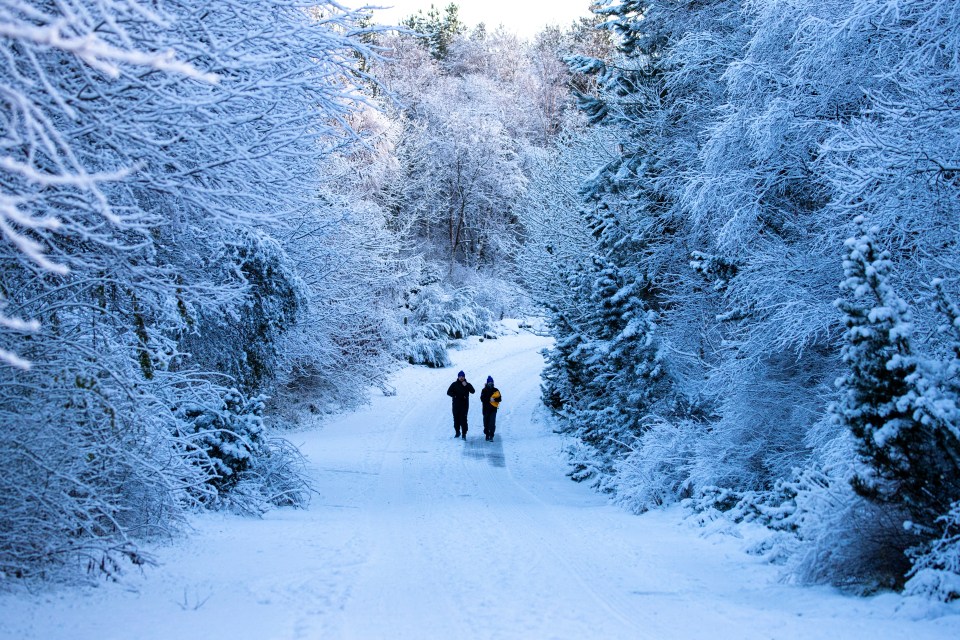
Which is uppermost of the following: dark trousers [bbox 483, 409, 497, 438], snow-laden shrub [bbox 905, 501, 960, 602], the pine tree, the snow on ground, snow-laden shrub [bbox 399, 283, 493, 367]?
snow-laden shrub [bbox 399, 283, 493, 367]

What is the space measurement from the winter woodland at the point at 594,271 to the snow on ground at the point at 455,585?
445mm

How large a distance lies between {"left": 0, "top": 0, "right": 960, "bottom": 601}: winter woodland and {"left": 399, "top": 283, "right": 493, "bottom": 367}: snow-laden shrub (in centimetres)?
889

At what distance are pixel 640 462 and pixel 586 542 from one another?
345cm

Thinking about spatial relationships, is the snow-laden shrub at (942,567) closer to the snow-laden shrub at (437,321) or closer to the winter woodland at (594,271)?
the winter woodland at (594,271)

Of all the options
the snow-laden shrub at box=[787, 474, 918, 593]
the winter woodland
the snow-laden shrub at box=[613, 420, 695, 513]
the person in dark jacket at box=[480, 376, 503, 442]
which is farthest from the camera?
the person in dark jacket at box=[480, 376, 503, 442]

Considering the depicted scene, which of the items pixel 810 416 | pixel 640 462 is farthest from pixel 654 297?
pixel 810 416

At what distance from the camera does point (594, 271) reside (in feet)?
48.7

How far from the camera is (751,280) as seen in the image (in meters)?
10.2

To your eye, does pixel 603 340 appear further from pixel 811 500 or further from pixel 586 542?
pixel 811 500

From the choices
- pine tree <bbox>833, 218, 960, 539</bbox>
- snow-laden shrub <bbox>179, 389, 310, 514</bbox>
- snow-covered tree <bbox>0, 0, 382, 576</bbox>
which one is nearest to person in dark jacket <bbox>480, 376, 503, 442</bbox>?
snow-laden shrub <bbox>179, 389, 310, 514</bbox>

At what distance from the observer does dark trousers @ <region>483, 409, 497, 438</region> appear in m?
18.9

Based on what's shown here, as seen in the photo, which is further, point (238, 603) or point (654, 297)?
point (654, 297)

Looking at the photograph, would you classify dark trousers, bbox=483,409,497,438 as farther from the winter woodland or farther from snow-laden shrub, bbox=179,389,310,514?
snow-laden shrub, bbox=179,389,310,514

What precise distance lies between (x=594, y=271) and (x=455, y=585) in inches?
372
